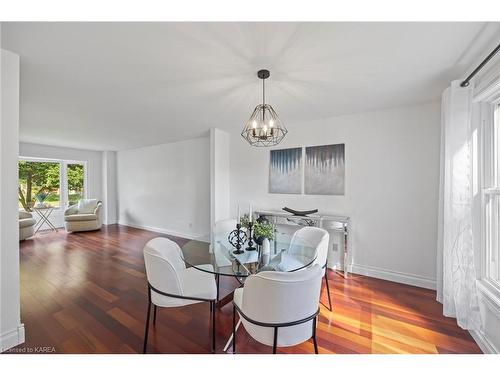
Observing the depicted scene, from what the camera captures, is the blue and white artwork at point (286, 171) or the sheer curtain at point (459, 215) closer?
the sheer curtain at point (459, 215)

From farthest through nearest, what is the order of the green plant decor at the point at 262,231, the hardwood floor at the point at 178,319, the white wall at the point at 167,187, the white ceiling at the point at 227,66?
the white wall at the point at 167,187, the green plant decor at the point at 262,231, the hardwood floor at the point at 178,319, the white ceiling at the point at 227,66

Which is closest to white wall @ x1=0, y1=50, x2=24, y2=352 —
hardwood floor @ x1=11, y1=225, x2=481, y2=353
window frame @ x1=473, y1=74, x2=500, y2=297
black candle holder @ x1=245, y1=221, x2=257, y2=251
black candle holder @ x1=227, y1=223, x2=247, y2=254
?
hardwood floor @ x1=11, y1=225, x2=481, y2=353

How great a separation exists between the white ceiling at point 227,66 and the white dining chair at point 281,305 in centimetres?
155

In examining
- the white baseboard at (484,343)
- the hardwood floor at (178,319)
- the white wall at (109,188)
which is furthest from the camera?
the white wall at (109,188)

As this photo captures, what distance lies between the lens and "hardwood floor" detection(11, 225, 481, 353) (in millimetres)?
1568

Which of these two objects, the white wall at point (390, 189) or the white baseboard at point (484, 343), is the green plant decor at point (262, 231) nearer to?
the white wall at point (390, 189)

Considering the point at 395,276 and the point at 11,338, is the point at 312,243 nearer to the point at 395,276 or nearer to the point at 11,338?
the point at 395,276

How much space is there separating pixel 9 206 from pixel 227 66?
203 centimetres

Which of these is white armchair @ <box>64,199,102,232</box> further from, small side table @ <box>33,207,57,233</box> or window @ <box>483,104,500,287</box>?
window @ <box>483,104,500,287</box>

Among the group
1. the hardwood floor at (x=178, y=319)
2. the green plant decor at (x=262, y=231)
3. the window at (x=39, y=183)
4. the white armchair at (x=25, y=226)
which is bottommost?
the hardwood floor at (x=178, y=319)

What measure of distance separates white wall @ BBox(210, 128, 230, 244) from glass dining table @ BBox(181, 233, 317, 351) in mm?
1490

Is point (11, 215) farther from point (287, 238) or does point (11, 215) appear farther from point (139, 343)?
point (287, 238)

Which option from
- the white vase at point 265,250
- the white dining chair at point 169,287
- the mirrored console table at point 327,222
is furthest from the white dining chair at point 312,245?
the white dining chair at point 169,287

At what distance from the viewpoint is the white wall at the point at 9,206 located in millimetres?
1485
